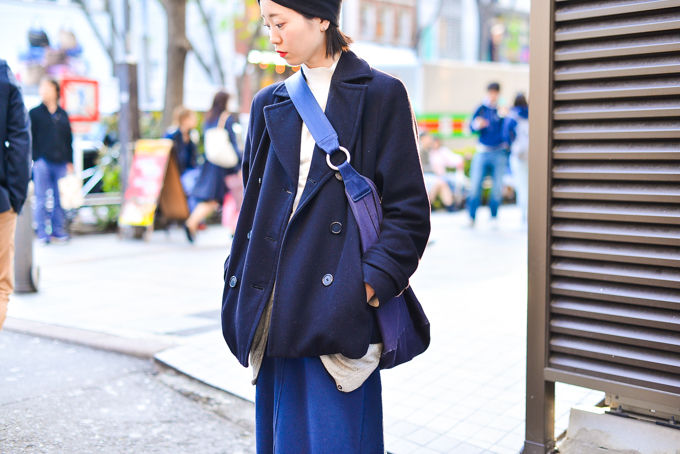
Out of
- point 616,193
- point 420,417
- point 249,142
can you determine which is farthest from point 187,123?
point 616,193

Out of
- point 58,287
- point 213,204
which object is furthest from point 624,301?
point 213,204

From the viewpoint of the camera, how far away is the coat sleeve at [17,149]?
13.2 ft

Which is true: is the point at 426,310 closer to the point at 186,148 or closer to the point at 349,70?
the point at 349,70

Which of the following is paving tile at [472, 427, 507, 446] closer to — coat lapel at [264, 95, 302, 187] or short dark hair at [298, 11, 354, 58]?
coat lapel at [264, 95, 302, 187]

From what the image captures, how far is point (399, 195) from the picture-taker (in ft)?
A: 6.88

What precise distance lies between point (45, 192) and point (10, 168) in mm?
5644

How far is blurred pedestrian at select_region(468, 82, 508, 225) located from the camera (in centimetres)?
1039

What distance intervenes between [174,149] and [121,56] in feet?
5.60

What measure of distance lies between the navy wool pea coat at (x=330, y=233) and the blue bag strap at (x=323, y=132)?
29mm

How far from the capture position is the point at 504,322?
5.16 m

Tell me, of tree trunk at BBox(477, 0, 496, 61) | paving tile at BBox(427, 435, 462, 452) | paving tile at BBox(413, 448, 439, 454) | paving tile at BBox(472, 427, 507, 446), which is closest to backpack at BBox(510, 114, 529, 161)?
paving tile at BBox(472, 427, 507, 446)

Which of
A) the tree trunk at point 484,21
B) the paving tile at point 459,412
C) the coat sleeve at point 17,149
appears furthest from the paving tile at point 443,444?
the tree trunk at point 484,21

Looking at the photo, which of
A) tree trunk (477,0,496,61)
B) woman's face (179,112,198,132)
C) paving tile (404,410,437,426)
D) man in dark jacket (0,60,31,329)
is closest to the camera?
paving tile (404,410,437,426)

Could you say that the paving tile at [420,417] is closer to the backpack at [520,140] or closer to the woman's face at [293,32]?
the woman's face at [293,32]
